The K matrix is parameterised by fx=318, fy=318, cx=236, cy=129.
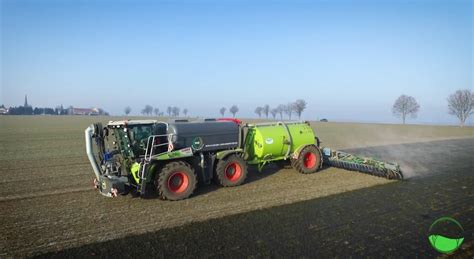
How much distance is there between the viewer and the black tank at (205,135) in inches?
394

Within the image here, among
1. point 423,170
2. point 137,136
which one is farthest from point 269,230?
point 423,170

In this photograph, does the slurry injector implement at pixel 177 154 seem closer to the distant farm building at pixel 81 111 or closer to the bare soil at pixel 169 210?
the bare soil at pixel 169 210

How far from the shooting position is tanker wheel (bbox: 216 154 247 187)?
10797 millimetres

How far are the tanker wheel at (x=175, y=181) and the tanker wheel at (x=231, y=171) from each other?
4.23 ft

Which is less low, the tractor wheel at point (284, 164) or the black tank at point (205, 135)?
the black tank at point (205, 135)

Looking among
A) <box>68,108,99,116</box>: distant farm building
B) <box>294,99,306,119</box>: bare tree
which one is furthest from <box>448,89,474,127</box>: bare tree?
<box>68,108,99,116</box>: distant farm building

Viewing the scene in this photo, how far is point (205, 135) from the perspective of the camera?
34.7 ft

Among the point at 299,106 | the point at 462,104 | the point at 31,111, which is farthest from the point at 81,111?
the point at 462,104

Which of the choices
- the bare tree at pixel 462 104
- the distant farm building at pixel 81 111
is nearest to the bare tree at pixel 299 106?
the bare tree at pixel 462 104

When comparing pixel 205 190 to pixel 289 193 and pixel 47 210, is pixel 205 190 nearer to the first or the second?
pixel 289 193

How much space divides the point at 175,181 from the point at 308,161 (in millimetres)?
6207

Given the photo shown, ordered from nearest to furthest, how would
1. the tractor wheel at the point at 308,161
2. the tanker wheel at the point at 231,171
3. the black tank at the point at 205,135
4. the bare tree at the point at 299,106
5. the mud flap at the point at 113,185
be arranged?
1. the mud flap at the point at 113,185
2. the black tank at the point at 205,135
3. the tanker wheel at the point at 231,171
4. the tractor wheel at the point at 308,161
5. the bare tree at the point at 299,106

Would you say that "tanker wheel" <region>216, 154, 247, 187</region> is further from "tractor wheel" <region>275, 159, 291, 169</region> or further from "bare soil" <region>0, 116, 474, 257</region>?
"tractor wheel" <region>275, 159, 291, 169</region>

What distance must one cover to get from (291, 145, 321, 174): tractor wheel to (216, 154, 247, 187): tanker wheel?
9.14 feet
